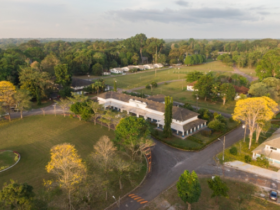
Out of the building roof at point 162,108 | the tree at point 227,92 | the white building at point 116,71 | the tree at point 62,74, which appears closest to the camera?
the building roof at point 162,108

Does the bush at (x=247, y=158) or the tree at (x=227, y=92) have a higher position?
the tree at (x=227, y=92)

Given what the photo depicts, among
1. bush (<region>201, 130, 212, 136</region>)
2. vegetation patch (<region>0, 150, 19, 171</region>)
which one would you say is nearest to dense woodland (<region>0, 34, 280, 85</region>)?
vegetation patch (<region>0, 150, 19, 171</region>)

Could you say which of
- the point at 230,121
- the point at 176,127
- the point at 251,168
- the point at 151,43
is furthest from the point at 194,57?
the point at 251,168

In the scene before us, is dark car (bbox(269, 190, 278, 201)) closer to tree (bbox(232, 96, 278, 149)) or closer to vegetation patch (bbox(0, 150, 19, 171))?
tree (bbox(232, 96, 278, 149))

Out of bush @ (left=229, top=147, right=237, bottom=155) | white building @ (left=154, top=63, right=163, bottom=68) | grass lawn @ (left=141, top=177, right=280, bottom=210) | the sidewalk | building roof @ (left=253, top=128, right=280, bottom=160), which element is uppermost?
white building @ (left=154, top=63, right=163, bottom=68)

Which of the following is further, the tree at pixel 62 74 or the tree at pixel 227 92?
the tree at pixel 62 74

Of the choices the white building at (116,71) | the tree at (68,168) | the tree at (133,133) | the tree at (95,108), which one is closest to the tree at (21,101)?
the tree at (95,108)

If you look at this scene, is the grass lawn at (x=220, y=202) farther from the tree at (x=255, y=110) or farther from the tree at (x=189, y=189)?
the tree at (x=255, y=110)
